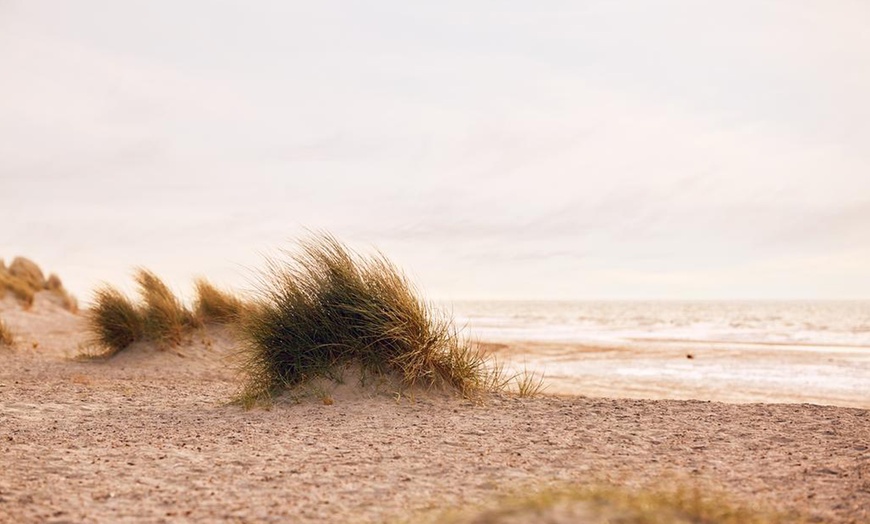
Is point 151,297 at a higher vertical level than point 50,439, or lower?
higher

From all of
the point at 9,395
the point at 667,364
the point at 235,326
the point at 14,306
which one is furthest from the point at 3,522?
the point at 14,306

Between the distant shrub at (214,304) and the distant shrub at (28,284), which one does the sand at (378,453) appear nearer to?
the distant shrub at (214,304)

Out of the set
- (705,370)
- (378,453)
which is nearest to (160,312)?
(378,453)

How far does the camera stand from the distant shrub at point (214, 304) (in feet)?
44.4

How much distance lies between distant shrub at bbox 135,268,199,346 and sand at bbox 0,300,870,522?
152 inches

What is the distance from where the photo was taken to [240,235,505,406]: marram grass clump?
7555 millimetres

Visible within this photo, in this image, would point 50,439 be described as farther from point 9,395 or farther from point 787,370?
point 787,370

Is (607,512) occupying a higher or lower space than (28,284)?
lower

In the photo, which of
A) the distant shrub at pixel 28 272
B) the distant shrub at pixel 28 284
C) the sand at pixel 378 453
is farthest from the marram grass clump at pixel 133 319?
the distant shrub at pixel 28 272

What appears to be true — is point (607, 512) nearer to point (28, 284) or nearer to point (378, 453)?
point (378, 453)

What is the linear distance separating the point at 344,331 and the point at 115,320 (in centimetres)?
681

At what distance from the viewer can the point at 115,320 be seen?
41.7 feet

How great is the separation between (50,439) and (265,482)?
2337 mm

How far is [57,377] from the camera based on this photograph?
10.2 meters
